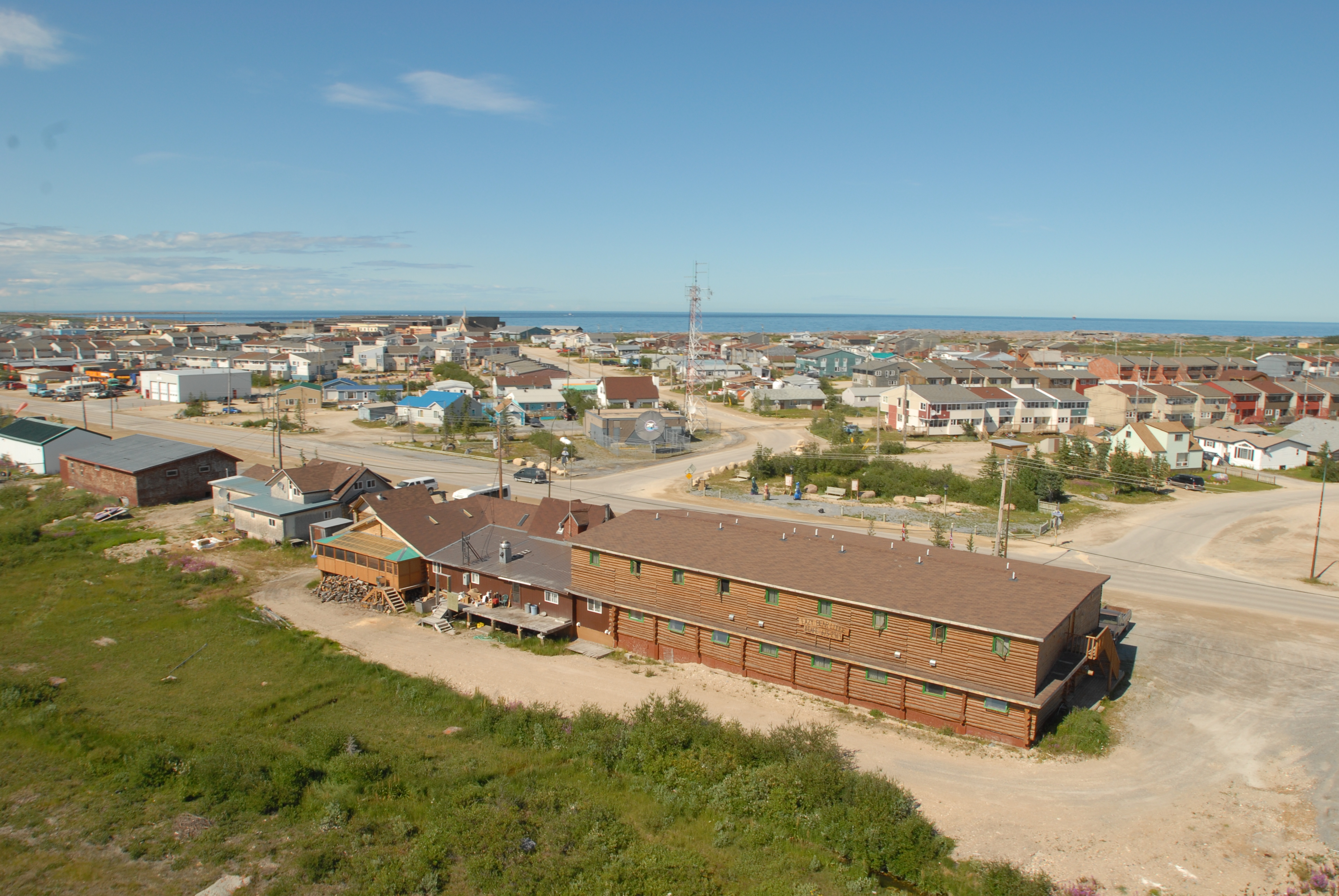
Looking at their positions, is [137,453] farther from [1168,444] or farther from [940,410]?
[1168,444]

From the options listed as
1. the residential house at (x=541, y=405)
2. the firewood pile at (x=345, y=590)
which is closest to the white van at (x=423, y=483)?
the firewood pile at (x=345, y=590)

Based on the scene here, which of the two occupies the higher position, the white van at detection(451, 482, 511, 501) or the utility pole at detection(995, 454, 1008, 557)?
the utility pole at detection(995, 454, 1008, 557)

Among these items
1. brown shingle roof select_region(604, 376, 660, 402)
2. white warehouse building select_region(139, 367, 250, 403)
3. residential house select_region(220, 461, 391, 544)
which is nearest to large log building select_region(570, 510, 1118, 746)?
residential house select_region(220, 461, 391, 544)

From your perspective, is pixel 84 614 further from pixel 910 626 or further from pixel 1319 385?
pixel 1319 385

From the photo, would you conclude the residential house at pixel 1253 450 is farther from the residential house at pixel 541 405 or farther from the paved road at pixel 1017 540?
the residential house at pixel 541 405

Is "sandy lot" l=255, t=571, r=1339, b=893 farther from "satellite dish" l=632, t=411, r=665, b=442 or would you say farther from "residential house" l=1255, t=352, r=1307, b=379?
"residential house" l=1255, t=352, r=1307, b=379

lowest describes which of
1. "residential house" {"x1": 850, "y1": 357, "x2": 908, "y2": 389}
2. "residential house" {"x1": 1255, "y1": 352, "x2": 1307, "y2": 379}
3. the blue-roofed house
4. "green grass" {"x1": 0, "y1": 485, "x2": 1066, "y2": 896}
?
"green grass" {"x1": 0, "y1": 485, "x2": 1066, "y2": 896}

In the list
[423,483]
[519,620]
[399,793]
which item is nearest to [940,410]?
[423,483]
